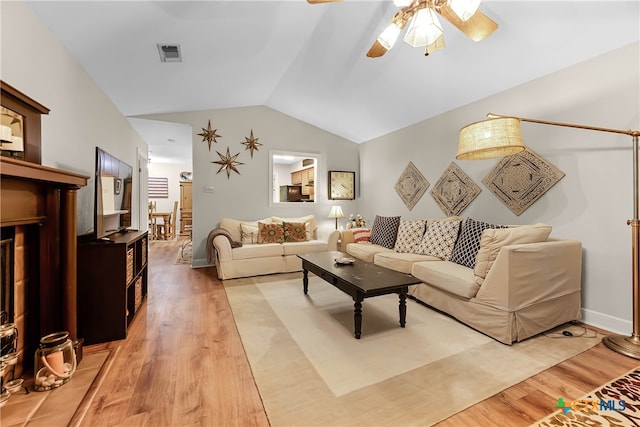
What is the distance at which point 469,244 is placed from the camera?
2.92 m

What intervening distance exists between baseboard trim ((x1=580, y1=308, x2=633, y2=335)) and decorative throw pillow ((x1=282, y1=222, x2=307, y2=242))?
11.5ft

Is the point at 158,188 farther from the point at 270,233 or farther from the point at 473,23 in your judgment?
the point at 473,23

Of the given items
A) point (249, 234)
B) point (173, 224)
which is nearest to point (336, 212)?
point (249, 234)

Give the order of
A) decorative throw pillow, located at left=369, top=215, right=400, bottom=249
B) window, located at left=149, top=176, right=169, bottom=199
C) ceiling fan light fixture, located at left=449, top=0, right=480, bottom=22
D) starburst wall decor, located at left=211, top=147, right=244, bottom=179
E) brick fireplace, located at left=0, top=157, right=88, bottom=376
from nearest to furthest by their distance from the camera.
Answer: ceiling fan light fixture, located at left=449, top=0, right=480, bottom=22, brick fireplace, located at left=0, top=157, right=88, bottom=376, decorative throw pillow, located at left=369, top=215, right=400, bottom=249, starburst wall decor, located at left=211, top=147, right=244, bottom=179, window, located at left=149, top=176, right=169, bottom=199

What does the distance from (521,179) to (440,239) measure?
41.5 inches

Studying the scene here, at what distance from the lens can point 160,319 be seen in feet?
8.54

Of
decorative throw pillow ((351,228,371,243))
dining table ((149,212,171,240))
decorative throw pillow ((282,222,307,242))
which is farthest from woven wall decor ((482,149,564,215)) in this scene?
dining table ((149,212,171,240))

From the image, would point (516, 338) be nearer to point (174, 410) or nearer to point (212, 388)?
point (212, 388)

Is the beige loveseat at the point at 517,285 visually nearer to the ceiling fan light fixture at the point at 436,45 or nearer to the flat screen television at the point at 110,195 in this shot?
the ceiling fan light fixture at the point at 436,45

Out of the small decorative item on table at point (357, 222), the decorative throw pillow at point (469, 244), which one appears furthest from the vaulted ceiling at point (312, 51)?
the small decorative item on table at point (357, 222)

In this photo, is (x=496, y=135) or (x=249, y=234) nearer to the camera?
(x=496, y=135)

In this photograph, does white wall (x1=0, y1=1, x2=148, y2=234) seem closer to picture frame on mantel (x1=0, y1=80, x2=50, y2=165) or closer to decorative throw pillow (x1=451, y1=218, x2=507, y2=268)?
picture frame on mantel (x1=0, y1=80, x2=50, y2=165)

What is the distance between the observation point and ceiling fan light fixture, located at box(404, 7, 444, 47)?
1694mm

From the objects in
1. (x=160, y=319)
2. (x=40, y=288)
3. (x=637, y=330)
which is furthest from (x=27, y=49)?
(x=637, y=330)
